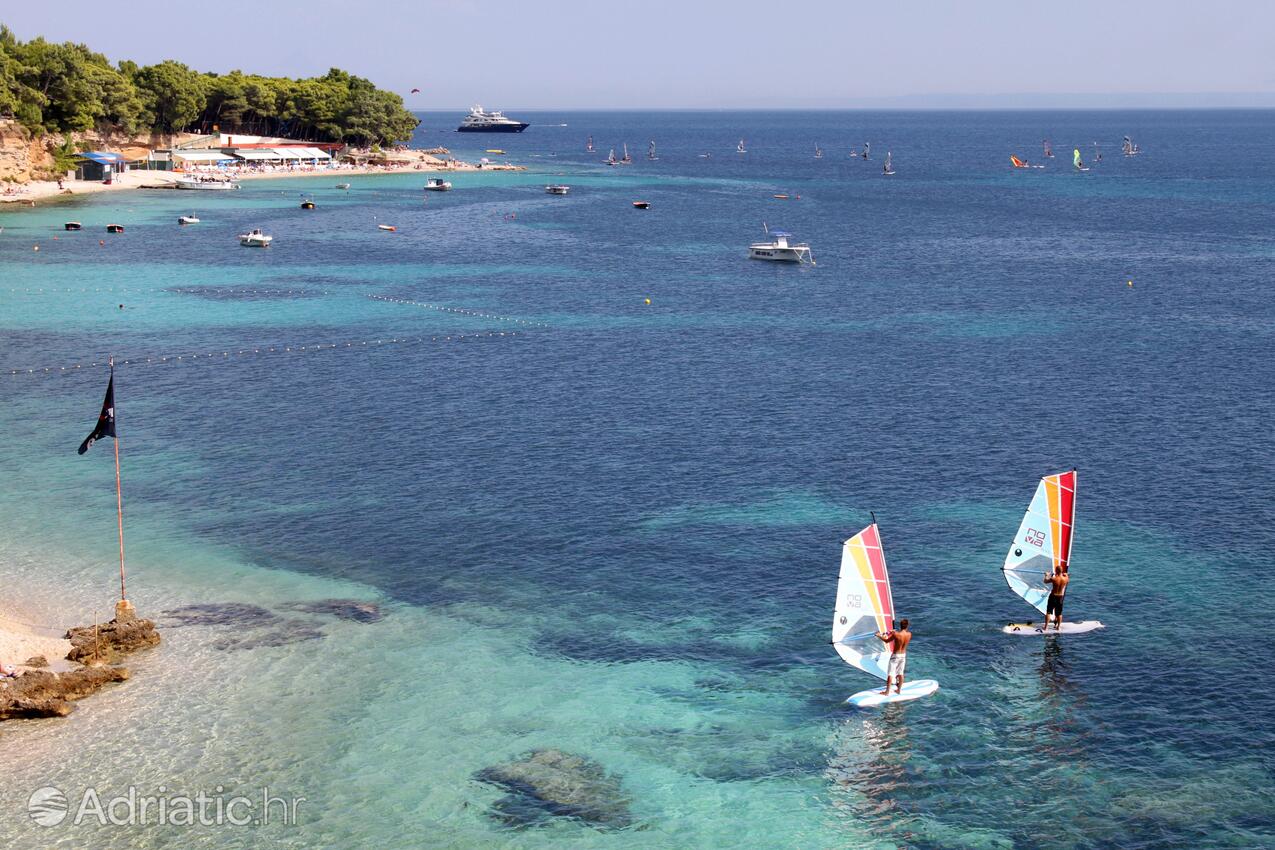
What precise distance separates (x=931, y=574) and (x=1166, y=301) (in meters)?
88.4

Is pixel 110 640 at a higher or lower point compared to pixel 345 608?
higher

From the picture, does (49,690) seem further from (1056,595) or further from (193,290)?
(193,290)

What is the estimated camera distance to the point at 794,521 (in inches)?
2697

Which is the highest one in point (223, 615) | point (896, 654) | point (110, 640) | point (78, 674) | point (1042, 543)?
point (1042, 543)

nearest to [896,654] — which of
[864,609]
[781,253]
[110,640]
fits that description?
[864,609]

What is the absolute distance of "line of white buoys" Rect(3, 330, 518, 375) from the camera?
99250 millimetres

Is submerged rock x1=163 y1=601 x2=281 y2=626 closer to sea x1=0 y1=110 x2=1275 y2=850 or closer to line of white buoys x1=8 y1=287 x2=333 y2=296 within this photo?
sea x1=0 y1=110 x2=1275 y2=850

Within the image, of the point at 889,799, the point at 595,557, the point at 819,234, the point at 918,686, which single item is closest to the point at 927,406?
the point at 595,557

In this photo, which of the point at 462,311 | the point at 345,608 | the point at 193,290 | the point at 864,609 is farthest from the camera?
the point at 193,290

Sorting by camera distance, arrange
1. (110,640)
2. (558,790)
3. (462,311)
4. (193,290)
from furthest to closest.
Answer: (193,290) < (462,311) < (110,640) < (558,790)

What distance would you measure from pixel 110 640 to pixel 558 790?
22110 mm

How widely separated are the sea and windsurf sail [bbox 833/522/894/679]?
1.94 m

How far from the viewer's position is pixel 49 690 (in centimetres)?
4694

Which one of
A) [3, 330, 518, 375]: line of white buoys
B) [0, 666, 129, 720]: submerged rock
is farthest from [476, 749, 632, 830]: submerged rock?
[3, 330, 518, 375]: line of white buoys
